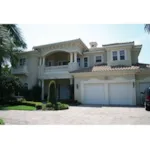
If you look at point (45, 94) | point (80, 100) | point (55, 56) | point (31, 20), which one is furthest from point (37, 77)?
point (31, 20)

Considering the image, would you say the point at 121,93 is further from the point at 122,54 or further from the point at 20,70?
the point at 20,70

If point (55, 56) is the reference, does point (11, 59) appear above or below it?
below

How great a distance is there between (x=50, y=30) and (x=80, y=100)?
10.3 meters

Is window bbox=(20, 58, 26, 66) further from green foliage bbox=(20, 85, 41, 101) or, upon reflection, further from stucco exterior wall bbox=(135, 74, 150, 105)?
stucco exterior wall bbox=(135, 74, 150, 105)

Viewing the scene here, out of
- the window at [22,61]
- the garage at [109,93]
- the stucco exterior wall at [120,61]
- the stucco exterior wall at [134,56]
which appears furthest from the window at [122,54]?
the window at [22,61]

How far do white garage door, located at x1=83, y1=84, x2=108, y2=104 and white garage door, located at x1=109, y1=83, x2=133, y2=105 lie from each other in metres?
0.88

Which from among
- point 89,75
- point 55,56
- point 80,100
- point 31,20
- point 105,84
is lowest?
point 80,100

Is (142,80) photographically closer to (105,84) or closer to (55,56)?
(105,84)

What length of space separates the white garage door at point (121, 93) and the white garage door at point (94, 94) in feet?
2.88

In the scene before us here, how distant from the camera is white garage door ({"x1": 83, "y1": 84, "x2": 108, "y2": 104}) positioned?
16.4 metres

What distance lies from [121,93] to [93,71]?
3.80 metres
